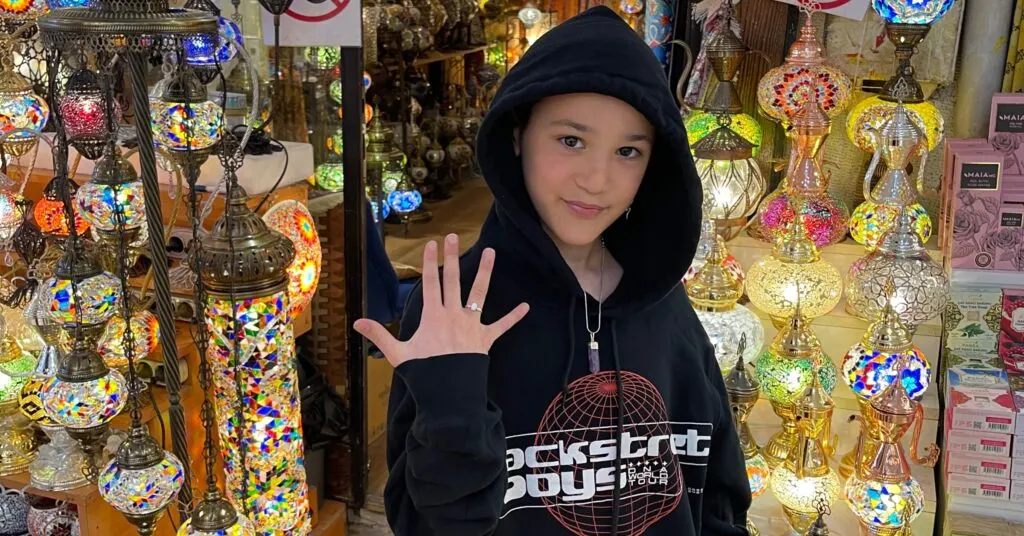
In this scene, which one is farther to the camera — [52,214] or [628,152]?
[52,214]

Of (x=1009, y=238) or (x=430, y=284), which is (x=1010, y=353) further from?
(x=430, y=284)

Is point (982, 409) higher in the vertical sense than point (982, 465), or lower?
higher

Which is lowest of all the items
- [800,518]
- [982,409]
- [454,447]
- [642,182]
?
[800,518]

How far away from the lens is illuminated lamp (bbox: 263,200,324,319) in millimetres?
1893

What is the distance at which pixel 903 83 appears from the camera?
174 centimetres

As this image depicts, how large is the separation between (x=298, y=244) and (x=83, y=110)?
569 millimetres

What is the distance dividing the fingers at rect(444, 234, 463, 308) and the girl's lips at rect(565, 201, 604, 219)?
18cm

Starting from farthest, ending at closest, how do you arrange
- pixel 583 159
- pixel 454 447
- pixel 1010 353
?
pixel 1010 353
pixel 583 159
pixel 454 447

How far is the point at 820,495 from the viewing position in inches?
74.2

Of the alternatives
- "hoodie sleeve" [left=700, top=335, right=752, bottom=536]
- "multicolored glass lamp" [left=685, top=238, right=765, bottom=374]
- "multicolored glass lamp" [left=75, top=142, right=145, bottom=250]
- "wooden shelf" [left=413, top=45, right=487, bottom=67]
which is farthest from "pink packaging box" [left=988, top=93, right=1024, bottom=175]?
"wooden shelf" [left=413, top=45, right=487, bottom=67]

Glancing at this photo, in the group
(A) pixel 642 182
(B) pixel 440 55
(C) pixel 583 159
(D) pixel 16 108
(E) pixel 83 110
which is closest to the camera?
(C) pixel 583 159

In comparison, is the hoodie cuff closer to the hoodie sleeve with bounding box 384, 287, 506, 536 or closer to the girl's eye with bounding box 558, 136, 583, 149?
the hoodie sleeve with bounding box 384, 287, 506, 536

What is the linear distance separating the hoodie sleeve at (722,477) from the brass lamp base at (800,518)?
0.67m

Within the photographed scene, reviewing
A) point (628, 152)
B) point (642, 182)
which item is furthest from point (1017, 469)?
point (628, 152)
